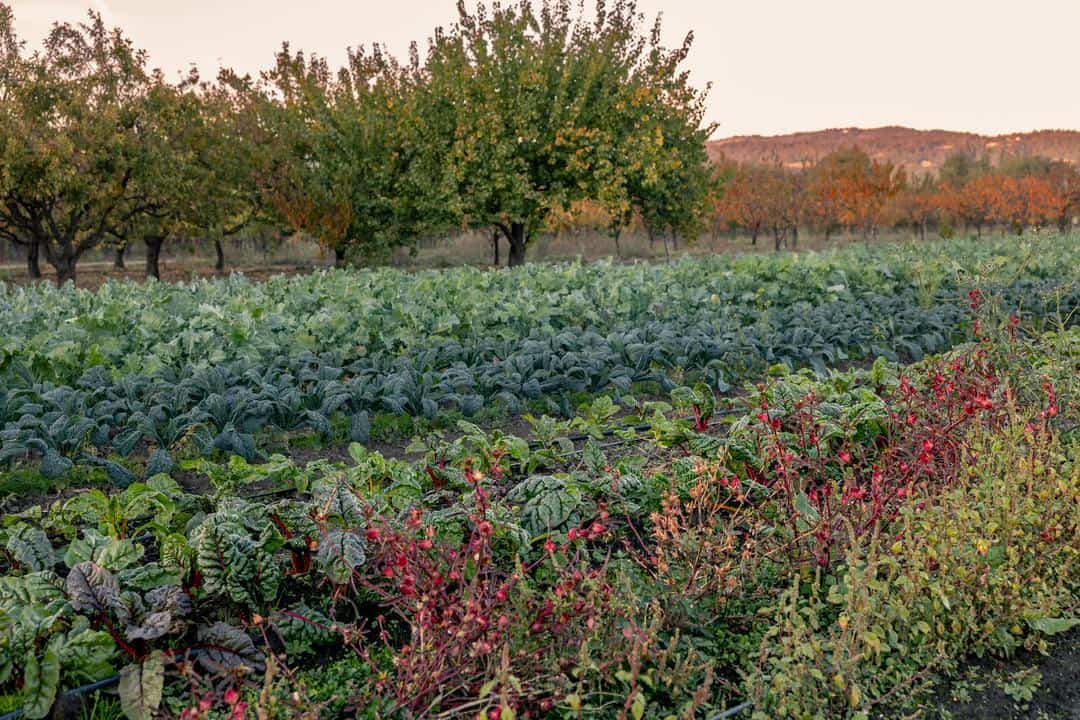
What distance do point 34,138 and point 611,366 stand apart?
1689cm

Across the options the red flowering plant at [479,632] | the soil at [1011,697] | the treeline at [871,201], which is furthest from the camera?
the treeline at [871,201]

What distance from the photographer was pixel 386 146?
75.2 ft

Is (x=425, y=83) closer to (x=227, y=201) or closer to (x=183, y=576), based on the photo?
(x=227, y=201)

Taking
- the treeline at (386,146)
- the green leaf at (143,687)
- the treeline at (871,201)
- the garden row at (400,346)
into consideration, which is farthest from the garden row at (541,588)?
the treeline at (871,201)

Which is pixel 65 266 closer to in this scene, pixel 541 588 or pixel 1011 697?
pixel 541 588

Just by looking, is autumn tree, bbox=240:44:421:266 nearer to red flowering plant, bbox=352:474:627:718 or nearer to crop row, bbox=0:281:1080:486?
crop row, bbox=0:281:1080:486

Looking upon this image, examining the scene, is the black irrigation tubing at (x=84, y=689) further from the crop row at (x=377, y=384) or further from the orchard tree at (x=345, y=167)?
the orchard tree at (x=345, y=167)

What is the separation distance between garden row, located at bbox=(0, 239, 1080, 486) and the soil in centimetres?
288

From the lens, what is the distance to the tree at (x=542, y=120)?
20922 millimetres

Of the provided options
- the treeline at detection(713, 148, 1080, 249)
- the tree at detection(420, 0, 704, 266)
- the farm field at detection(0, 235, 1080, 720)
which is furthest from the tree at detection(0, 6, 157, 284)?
the treeline at detection(713, 148, 1080, 249)

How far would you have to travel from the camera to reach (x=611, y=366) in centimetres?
660

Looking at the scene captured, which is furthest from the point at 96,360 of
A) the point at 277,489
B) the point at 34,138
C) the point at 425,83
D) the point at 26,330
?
the point at 425,83

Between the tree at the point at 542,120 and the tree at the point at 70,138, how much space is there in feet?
25.1

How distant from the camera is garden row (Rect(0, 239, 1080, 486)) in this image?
16.4 ft
